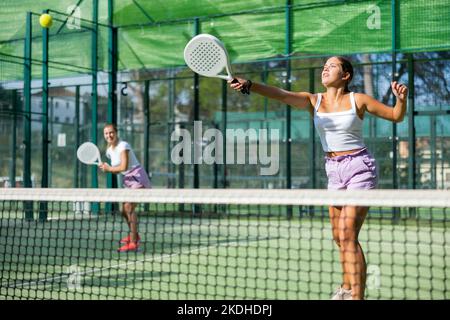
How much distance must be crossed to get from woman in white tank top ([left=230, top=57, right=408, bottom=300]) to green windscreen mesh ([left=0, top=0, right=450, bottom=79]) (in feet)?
20.1

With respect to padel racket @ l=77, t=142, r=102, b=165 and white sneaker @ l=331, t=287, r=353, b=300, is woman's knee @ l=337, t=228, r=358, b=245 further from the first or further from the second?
padel racket @ l=77, t=142, r=102, b=165

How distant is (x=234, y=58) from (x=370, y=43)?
96.0 inches

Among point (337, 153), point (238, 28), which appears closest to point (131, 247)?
point (337, 153)

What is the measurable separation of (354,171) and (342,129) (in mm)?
300

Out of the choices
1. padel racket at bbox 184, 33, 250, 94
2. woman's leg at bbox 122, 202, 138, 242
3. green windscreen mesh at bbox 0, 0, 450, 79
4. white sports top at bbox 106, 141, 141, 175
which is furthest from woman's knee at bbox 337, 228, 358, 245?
green windscreen mesh at bbox 0, 0, 450, 79

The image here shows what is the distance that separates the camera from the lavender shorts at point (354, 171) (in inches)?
166

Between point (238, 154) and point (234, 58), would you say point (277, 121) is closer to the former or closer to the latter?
point (238, 154)

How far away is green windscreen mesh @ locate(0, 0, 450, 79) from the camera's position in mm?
10164

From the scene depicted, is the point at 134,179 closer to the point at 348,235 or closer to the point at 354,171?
the point at 354,171

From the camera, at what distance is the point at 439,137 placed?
1124 cm

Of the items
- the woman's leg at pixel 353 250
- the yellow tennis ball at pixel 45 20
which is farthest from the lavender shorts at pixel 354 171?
the yellow tennis ball at pixel 45 20

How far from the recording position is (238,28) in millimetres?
11406

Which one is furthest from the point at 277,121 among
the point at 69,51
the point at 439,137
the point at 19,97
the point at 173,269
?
the point at 173,269

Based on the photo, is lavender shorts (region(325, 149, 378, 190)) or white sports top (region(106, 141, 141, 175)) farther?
white sports top (region(106, 141, 141, 175))
